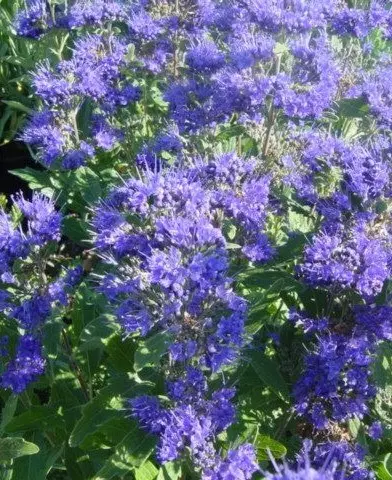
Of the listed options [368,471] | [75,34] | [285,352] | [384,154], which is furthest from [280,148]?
[75,34]

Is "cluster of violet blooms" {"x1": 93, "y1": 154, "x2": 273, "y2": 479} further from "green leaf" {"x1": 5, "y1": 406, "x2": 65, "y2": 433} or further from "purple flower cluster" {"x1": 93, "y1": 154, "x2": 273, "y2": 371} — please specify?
"green leaf" {"x1": 5, "y1": 406, "x2": 65, "y2": 433}

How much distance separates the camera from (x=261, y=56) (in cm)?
379

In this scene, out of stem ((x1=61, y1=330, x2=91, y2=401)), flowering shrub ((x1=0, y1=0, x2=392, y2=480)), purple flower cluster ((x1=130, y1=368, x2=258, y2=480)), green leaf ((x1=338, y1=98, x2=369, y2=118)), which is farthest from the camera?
green leaf ((x1=338, y1=98, x2=369, y2=118))

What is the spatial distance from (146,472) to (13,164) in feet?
14.2

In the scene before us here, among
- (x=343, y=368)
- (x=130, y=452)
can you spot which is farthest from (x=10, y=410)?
(x=343, y=368)

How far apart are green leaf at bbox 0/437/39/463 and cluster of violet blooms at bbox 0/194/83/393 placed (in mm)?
325

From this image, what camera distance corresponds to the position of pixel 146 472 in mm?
3008

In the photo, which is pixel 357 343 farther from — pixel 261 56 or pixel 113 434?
pixel 261 56

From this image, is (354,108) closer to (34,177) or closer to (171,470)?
(34,177)

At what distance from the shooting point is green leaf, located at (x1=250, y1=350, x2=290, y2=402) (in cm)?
298

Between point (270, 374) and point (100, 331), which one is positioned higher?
point (100, 331)

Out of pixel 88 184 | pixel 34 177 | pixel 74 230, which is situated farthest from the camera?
pixel 34 177

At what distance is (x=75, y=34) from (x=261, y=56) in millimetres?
2739

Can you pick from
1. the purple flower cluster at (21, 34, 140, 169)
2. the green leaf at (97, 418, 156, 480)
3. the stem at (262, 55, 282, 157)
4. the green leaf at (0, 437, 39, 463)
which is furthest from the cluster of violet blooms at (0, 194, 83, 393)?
the stem at (262, 55, 282, 157)
